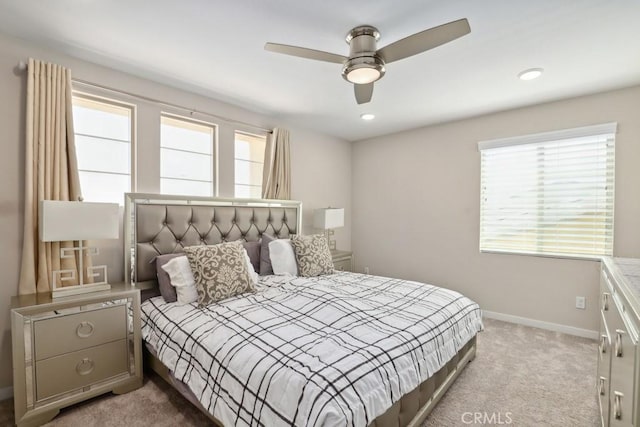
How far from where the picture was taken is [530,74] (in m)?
2.47

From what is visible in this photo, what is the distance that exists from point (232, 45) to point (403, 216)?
3.16m

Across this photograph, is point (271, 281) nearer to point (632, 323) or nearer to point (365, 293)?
point (365, 293)

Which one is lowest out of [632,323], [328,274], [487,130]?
[328,274]

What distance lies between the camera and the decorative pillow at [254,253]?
3047mm

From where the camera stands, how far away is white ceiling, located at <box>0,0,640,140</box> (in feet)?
5.58

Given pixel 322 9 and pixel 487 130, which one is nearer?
pixel 322 9

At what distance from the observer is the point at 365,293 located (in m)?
2.36

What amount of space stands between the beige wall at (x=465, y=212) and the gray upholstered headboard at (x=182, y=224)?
1752 millimetres

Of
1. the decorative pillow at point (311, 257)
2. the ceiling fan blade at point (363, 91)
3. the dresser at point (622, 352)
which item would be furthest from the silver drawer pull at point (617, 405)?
the decorative pillow at point (311, 257)

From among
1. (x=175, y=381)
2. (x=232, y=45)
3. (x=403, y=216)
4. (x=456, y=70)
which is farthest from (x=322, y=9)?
(x=403, y=216)

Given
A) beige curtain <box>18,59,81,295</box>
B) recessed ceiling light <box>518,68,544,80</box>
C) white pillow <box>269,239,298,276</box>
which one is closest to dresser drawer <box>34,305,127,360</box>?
beige curtain <box>18,59,81,295</box>

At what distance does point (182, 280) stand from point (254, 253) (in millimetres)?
947

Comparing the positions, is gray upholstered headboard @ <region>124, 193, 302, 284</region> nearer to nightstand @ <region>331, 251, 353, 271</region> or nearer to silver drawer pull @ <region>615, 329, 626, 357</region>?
nightstand @ <region>331, 251, 353, 271</region>

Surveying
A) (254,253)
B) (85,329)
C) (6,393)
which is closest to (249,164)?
(254,253)
